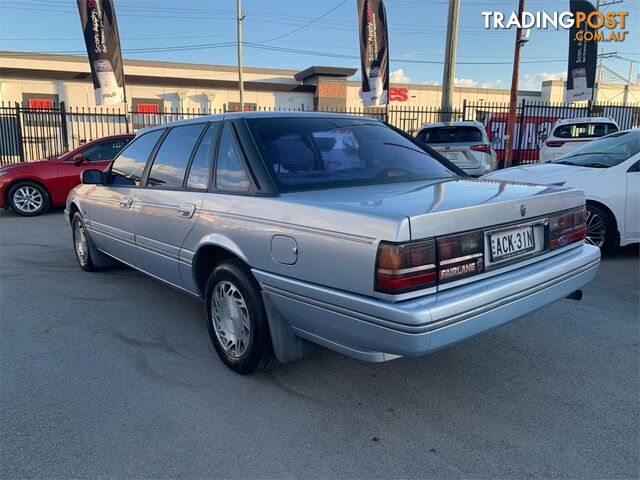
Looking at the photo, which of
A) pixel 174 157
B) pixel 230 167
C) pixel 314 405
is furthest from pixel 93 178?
pixel 314 405

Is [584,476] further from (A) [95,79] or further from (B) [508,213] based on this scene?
(A) [95,79]

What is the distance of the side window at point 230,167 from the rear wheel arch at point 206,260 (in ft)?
1.27

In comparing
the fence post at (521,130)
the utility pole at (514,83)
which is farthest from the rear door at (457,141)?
the fence post at (521,130)

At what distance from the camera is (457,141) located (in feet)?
33.2

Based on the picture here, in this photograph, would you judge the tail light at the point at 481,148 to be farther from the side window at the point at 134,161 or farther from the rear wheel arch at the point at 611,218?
the side window at the point at 134,161

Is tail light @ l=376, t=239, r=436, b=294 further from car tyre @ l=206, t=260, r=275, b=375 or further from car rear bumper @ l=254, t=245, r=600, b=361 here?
car tyre @ l=206, t=260, r=275, b=375

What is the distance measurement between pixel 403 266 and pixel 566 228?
145cm

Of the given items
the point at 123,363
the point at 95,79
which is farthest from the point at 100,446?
the point at 95,79

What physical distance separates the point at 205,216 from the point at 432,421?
1.81 m

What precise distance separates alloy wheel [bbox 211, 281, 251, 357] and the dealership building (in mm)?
25671

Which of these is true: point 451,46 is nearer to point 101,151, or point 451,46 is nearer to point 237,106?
point 101,151

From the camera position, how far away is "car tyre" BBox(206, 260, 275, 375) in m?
2.82

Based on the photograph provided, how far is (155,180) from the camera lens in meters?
3.90

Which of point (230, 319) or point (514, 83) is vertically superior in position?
point (514, 83)
